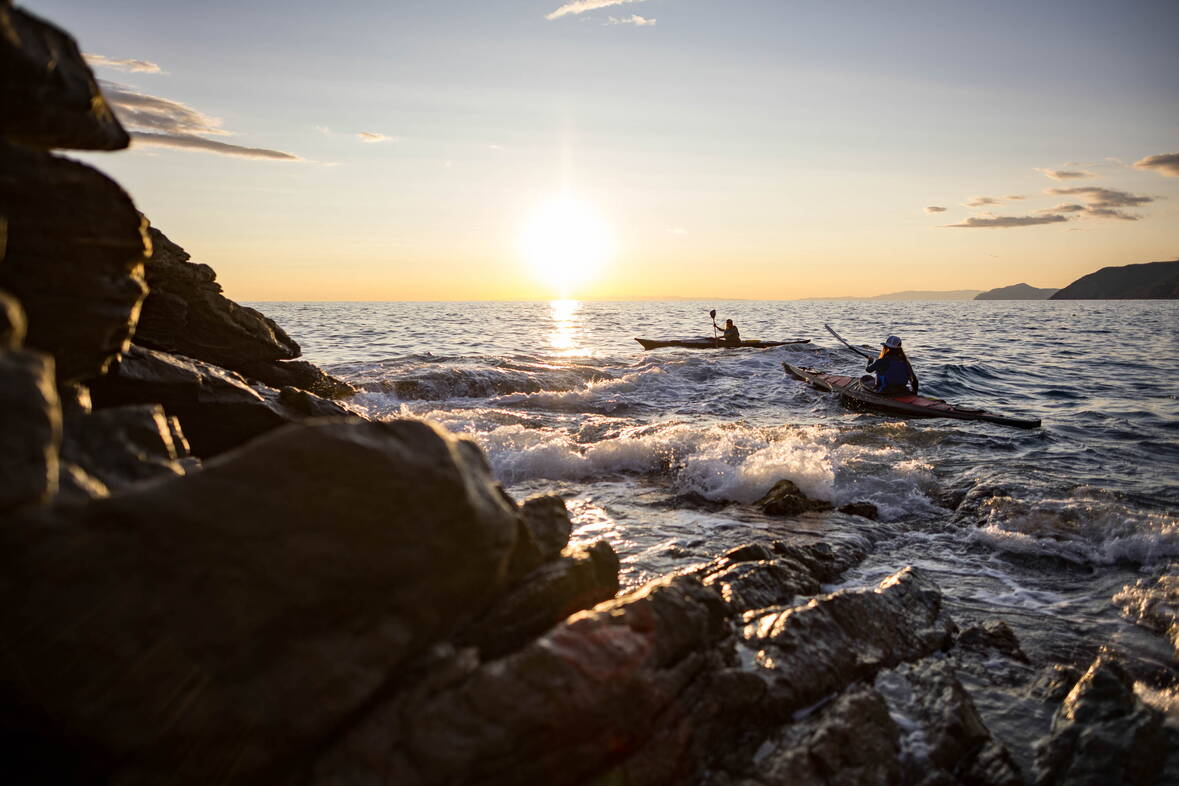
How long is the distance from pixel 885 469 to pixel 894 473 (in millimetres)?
324

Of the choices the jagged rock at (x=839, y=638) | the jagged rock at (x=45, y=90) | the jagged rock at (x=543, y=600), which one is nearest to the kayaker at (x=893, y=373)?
the jagged rock at (x=839, y=638)

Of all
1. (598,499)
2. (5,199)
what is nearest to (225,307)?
(598,499)

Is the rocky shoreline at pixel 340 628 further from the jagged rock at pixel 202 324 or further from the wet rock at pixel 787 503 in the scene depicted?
the jagged rock at pixel 202 324

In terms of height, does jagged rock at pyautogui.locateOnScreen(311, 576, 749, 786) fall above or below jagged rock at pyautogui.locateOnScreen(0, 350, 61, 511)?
below

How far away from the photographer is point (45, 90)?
3.80 m

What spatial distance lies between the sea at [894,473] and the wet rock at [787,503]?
0.28m

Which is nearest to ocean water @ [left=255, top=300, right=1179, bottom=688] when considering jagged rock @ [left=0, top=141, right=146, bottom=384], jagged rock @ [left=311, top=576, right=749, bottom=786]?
jagged rock @ [left=311, top=576, right=749, bottom=786]

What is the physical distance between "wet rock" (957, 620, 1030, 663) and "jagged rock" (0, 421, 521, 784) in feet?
18.0

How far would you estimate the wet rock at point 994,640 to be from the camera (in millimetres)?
A: 6113

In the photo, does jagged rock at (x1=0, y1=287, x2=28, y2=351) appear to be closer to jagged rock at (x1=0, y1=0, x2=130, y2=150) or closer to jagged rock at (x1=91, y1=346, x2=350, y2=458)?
jagged rock at (x1=0, y1=0, x2=130, y2=150)

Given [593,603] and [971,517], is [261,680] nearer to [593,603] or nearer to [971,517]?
[593,603]

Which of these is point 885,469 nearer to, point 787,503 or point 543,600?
point 787,503

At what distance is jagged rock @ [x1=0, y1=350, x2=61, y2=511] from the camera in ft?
8.85

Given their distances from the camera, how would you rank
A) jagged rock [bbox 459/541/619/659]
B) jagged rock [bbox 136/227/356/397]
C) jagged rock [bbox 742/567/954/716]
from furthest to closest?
jagged rock [bbox 136/227/356/397], jagged rock [bbox 742/567/954/716], jagged rock [bbox 459/541/619/659]
